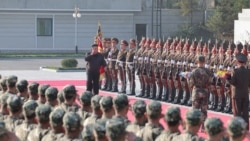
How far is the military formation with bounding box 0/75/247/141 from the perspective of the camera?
25.8 ft

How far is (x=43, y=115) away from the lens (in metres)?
9.12

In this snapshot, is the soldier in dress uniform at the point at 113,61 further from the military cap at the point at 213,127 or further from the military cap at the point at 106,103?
the military cap at the point at 213,127

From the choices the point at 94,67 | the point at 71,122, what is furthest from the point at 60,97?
the point at 94,67

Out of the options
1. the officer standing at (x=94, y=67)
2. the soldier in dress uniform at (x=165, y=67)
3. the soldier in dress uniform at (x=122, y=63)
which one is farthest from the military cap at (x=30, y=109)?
the soldier in dress uniform at (x=122, y=63)

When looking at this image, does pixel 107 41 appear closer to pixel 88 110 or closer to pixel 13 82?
pixel 13 82

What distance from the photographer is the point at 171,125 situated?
906 centimetres

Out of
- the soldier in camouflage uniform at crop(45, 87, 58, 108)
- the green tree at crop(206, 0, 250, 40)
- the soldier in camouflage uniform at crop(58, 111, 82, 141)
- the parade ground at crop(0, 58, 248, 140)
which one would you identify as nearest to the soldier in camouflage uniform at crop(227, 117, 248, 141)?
the soldier in camouflage uniform at crop(58, 111, 82, 141)

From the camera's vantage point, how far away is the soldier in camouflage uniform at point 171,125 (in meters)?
8.83

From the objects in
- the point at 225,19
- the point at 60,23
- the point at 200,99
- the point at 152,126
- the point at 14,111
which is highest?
the point at 225,19

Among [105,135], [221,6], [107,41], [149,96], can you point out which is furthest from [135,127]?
[221,6]

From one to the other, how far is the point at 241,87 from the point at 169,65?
217 inches

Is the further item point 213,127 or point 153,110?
point 153,110

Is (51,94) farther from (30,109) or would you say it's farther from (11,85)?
(30,109)

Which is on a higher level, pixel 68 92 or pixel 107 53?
pixel 107 53
